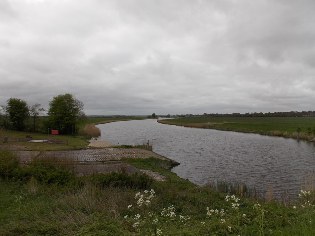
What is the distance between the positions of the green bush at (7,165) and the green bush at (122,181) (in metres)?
5.19

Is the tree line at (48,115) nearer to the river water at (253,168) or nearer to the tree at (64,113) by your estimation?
the tree at (64,113)

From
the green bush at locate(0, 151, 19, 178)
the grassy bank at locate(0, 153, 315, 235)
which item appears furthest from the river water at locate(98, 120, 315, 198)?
the green bush at locate(0, 151, 19, 178)

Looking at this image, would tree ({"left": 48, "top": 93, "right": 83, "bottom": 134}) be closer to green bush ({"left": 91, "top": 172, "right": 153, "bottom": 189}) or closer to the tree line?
the tree line

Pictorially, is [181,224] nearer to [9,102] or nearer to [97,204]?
[97,204]

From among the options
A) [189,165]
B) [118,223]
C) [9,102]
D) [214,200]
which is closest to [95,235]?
[118,223]

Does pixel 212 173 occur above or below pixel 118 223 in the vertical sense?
below

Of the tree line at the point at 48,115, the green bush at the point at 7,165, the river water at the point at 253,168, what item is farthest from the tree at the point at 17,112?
the green bush at the point at 7,165

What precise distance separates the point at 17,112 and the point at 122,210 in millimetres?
53464

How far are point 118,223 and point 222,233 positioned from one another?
8.03 feet

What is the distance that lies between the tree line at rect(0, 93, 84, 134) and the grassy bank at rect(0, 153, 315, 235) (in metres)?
41.5

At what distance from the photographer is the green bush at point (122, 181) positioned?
47.2 ft

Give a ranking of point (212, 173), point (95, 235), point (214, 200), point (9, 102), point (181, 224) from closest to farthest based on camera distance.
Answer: point (95, 235)
point (181, 224)
point (214, 200)
point (212, 173)
point (9, 102)

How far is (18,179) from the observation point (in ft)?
53.5

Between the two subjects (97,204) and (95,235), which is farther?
(97,204)
